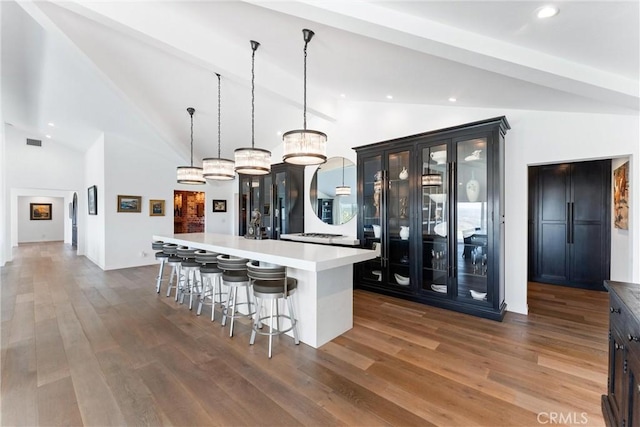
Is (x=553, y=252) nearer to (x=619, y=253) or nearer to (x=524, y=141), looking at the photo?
(x=619, y=253)

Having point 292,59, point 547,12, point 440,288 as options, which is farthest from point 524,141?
point 292,59

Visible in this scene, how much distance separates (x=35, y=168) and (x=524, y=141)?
39.9ft

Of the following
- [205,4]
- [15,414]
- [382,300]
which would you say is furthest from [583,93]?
[15,414]

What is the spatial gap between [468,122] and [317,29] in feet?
7.87

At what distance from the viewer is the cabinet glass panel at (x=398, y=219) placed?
4204 mm

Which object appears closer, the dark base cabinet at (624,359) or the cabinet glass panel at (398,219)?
the dark base cabinet at (624,359)

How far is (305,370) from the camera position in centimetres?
232

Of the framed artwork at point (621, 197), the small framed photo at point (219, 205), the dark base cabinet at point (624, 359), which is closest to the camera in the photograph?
the dark base cabinet at point (624, 359)

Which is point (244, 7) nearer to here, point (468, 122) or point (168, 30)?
point (168, 30)

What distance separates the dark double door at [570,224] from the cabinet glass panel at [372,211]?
120 inches

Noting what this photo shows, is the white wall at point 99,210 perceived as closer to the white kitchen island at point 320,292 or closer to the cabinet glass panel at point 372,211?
the white kitchen island at point 320,292

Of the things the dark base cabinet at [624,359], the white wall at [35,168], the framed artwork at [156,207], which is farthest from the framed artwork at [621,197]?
the white wall at [35,168]

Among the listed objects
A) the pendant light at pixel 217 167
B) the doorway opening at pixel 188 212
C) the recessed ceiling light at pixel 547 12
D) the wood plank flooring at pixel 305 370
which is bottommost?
the wood plank flooring at pixel 305 370

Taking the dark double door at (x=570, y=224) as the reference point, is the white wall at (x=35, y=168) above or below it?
above
